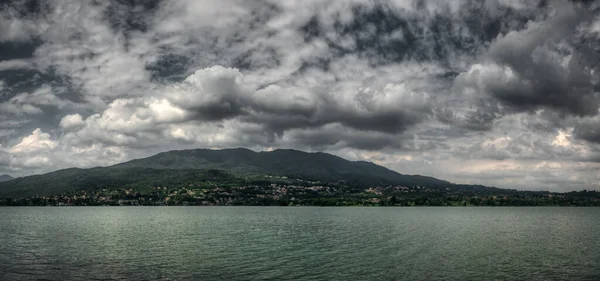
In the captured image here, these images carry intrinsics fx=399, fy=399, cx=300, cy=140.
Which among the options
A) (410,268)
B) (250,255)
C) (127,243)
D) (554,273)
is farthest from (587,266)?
(127,243)

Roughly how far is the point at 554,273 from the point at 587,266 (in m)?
10.4

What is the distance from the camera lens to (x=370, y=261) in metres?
59.2

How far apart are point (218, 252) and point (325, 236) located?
3533 cm

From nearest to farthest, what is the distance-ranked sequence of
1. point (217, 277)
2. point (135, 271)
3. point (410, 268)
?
point (217, 277) < point (135, 271) < point (410, 268)

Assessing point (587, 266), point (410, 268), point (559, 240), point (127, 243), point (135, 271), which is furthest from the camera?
point (559, 240)

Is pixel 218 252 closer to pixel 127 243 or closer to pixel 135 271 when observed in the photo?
pixel 135 271

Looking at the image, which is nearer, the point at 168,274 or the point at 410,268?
the point at 168,274

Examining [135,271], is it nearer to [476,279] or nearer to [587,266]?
[476,279]

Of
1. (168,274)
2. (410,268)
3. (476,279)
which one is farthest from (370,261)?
(168,274)

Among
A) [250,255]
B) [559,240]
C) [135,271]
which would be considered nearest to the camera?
[135,271]

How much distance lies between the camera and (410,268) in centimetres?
5406

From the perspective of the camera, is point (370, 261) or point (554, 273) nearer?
point (554, 273)

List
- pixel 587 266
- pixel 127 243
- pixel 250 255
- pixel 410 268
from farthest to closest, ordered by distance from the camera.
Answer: pixel 127 243 → pixel 250 255 → pixel 587 266 → pixel 410 268

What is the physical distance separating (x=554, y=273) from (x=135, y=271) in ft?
177
